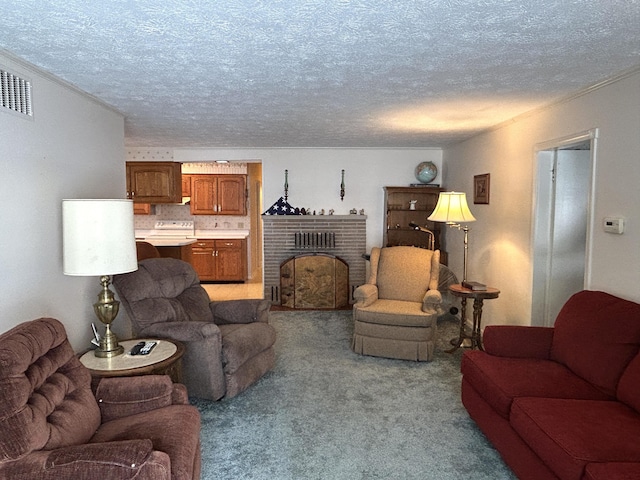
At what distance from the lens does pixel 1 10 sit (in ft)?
5.94

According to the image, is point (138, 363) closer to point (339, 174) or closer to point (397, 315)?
point (397, 315)

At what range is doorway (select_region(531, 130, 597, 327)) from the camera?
3.78 metres


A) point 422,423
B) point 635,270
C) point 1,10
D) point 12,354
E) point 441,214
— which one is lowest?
point 422,423

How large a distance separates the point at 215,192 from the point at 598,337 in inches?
273

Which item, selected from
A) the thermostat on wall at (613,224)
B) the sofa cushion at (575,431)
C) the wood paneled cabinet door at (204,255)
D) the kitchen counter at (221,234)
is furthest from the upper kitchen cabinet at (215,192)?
the sofa cushion at (575,431)

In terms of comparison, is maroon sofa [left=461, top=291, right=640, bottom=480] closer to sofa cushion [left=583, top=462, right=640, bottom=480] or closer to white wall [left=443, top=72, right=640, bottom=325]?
sofa cushion [left=583, top=462, right=640, bottom=480]

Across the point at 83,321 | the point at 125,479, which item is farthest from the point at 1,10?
the point at 83,321

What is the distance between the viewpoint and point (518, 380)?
2.61 metres

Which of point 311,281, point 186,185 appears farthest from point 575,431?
point 186,185

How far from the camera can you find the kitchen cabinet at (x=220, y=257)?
26.7 ft

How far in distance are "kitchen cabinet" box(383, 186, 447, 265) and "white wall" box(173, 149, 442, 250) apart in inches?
9.7

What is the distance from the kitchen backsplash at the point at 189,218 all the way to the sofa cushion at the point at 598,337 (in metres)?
6.54

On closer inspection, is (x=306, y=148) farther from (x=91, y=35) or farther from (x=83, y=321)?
(x=91, y=35)

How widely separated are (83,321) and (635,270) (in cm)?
358
